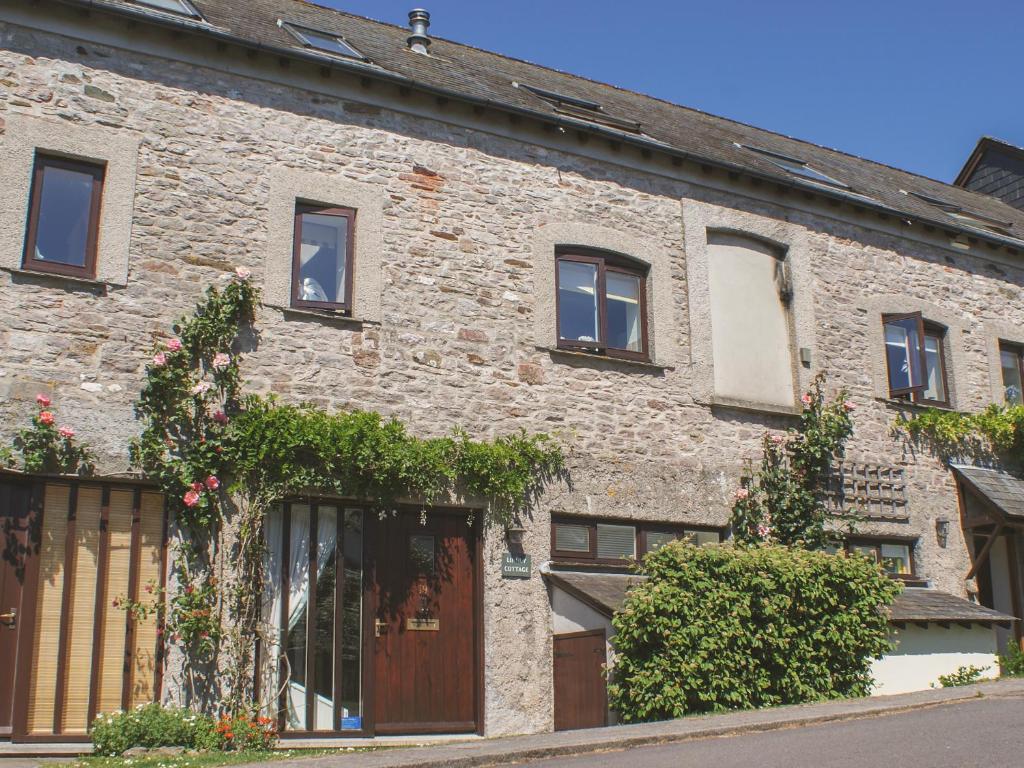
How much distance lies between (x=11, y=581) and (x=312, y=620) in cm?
258

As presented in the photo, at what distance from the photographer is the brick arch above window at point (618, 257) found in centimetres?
1220

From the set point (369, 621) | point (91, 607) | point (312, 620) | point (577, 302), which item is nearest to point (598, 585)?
point (369, 621)

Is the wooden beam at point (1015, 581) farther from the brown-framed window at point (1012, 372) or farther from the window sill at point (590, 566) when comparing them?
the window sill at point (590, 566)

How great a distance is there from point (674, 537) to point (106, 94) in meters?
Result: 7.33

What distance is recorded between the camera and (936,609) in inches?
503

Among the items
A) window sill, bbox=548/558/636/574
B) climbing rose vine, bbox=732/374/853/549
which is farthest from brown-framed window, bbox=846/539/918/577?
window sill, bbox=548/558/636/574

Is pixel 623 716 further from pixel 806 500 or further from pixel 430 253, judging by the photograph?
pixel 430 253

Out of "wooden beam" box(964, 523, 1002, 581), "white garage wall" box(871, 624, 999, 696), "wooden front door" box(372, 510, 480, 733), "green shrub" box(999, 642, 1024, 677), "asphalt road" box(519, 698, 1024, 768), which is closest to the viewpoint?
"asphalt road" box(519, 698, 1024, 768)

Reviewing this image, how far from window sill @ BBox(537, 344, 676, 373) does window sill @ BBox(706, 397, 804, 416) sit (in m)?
0.69

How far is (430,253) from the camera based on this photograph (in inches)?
462

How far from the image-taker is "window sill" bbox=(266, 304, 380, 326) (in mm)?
10766

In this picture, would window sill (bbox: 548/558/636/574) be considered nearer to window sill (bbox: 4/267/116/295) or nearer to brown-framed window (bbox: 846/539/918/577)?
brown-framed window (bbox: 846/539/918/577)

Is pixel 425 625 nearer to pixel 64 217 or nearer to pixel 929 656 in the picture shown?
pixel 64 217

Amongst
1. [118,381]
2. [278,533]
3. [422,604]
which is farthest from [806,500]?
[118,381]
